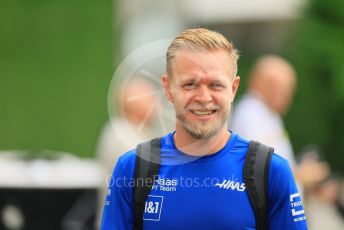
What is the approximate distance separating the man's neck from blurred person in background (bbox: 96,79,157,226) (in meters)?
0.56

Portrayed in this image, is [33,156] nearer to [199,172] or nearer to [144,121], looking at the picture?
[144,121]

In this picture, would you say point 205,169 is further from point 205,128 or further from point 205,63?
point 205,63

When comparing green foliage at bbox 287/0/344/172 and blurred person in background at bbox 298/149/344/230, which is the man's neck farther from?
green foliage at bbox 287/0/344/172

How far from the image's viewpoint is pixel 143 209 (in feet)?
11.8

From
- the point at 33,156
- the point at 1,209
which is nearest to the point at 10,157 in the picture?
the point at 33,156

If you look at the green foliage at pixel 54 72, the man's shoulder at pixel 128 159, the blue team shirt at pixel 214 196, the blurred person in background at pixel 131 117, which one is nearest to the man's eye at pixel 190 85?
the blue team shirt at pixel 214 196

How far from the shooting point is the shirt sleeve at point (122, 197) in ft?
11.9

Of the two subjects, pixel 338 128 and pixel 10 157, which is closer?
pixel 10 157

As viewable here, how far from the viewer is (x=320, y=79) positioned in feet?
54.4

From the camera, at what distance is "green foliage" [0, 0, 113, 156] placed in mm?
15820

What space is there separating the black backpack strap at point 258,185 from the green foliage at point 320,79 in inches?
490

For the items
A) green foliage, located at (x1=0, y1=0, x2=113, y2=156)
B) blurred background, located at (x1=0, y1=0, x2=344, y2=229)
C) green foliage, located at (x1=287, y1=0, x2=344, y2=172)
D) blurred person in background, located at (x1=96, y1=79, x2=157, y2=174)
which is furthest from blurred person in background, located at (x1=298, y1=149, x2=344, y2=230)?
green foliage, located at (x1=0, y1=0, x2=113, y2=156)

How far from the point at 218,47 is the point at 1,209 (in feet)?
18.9

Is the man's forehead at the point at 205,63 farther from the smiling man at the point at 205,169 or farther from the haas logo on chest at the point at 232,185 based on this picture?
the haas logo on chest at the point at 232,185
